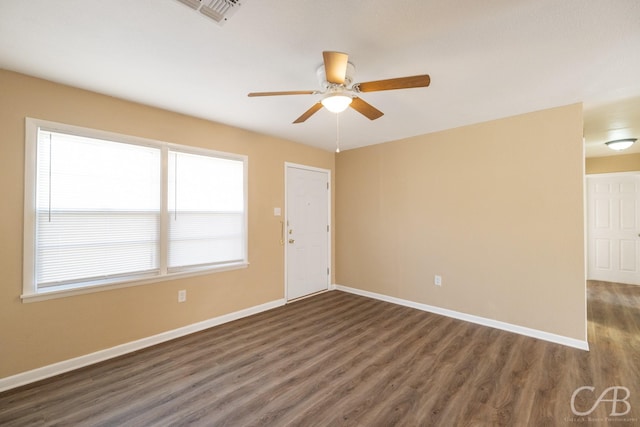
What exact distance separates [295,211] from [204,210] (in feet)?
4.73

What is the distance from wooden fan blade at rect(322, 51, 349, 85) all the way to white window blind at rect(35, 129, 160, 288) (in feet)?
7.22

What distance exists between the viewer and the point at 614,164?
198 inches

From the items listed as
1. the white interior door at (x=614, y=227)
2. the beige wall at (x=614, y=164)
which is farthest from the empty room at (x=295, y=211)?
the white interior door at (x=614, y=227)

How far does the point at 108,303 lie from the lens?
251 centimetres

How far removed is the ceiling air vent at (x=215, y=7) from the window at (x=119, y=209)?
70.7 inches

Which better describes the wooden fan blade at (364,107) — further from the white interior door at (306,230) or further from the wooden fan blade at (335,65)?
the white interior door at (306,230)

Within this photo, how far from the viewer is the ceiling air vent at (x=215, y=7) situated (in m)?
1.42

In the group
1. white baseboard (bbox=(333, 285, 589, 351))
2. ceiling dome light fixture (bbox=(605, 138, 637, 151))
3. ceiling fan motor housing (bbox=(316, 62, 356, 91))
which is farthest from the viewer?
ceiling dome light fixture (bbox=(605, 138, 637, 151))

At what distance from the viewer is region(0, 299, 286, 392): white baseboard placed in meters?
2.11

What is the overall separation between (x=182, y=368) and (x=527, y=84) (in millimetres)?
3956

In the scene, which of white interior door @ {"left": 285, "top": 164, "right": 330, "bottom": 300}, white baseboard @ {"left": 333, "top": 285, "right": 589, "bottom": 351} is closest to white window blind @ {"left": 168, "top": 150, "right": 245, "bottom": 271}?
white interior door @ {"left": 285, "top": 164, "right": 330, "bottom": 300}

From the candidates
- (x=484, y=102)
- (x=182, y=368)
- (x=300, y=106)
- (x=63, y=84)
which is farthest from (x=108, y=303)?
(x=484, y=102)

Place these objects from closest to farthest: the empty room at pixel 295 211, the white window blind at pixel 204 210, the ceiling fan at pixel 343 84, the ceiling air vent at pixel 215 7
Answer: the ceiling air vent at pixel 215 7
the ceiling fan at pixel 343 84
the empty room at pixel 295 211
the white window blind at pixel 204 210

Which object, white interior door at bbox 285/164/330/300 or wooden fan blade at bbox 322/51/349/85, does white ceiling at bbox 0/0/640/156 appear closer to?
wooden fan blade at bbox 322/51/349/85
